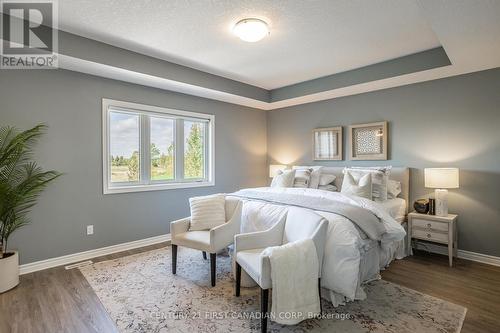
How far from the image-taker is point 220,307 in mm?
2293

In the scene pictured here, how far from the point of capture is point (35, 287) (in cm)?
267

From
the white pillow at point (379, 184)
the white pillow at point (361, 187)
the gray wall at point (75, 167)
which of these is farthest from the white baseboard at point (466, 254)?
the gray wall at point (75, 167)

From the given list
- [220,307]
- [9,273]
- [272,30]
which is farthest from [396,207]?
[9,273]

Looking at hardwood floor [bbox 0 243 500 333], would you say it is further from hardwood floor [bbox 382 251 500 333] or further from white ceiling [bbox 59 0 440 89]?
white ceiling [bbox 59 0 440 89]

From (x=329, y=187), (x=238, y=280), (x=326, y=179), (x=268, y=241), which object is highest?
(x=326, y=179)

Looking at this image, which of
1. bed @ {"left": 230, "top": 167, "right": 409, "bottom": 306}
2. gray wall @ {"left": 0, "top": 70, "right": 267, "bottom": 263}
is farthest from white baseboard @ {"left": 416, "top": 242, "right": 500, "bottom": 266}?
gray wall @ {"left": 0, "top": 70, "right": 267, "bottom": 263}

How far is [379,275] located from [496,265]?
5.33 feet

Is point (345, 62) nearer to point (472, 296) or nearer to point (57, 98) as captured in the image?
point (472, 296)

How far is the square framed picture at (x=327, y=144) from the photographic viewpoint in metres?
4.68

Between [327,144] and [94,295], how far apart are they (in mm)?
4058

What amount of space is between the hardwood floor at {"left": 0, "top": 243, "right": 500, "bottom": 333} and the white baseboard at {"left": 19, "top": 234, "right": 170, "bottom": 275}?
0.34 ft

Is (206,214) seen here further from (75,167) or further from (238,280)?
(75,167)

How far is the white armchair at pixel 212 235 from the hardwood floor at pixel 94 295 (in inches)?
35.6

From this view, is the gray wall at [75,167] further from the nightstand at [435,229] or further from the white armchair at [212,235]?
the nightstand at [435,229]
